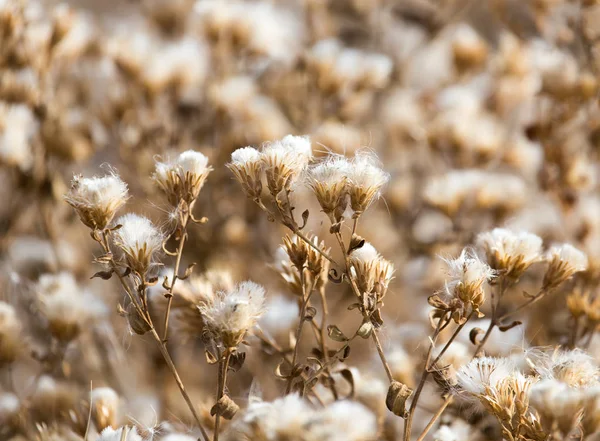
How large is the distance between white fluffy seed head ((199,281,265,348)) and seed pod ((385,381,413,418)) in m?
0.13

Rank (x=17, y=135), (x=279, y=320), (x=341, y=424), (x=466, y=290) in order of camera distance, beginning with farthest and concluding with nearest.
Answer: (x=17, y=135), (x=279, y=320), (x=466, y=290), (x=341, y=424)

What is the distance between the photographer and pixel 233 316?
0.58 meters

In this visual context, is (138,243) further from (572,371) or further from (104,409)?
(572,371)

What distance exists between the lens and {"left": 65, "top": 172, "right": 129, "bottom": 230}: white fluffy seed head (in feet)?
2.02

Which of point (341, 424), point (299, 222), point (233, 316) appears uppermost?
point (299, 222)

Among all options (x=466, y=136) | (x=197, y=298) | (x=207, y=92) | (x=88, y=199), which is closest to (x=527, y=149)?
(x=466, y=136)

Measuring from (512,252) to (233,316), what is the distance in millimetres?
270

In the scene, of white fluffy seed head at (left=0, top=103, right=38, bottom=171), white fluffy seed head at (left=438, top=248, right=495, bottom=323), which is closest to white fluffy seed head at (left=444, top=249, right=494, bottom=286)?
white fluffy seed head at (left=438, top=248, right=495, bottom=323)

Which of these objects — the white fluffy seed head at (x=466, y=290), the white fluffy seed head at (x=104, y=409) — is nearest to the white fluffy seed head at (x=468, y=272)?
the white fluffy seed head at (x=466, y=290)

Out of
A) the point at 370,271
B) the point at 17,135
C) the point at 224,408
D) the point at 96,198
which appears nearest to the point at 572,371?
the point at 370,271

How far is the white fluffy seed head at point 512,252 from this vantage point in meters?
Answer: 0.67

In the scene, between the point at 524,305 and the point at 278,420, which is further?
the point at 524,305

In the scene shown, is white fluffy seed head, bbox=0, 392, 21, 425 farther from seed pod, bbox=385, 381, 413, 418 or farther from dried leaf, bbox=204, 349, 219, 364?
seed pod, bbox=385, 381, 413, 418

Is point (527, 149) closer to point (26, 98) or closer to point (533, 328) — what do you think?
point (533, 328)
